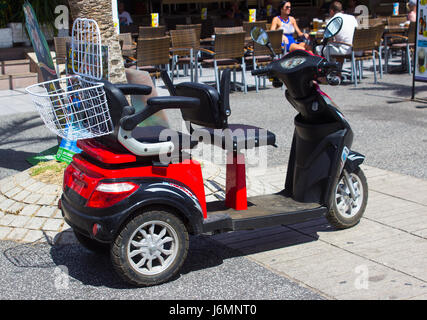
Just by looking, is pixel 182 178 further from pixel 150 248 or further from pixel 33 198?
pixel 33 198

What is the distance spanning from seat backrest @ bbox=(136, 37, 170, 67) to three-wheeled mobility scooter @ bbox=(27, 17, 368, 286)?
21.3 ft

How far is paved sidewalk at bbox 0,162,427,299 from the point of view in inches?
156

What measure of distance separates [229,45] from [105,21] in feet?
17.6

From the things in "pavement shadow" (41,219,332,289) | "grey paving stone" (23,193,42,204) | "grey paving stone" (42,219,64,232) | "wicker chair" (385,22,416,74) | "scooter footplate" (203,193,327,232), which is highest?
"wicker chair" (385,22,416,74)

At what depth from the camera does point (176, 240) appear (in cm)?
394

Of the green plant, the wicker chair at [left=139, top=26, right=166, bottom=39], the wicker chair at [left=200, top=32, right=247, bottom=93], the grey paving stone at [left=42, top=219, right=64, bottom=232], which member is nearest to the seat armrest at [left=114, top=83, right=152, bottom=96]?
the grey paving stone at [left=42, top=219, right=64, bottom=232]

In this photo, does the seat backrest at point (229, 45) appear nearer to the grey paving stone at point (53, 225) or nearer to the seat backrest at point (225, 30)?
the seat backrest at point (225, 30)

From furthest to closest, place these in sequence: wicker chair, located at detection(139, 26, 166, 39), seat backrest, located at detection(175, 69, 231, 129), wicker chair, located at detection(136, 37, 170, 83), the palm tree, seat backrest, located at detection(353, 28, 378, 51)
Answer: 1. wicker chair, located at detection(139, 26, 166, 39)
2. seat backrest, located at detection(353, 28, 378, 51)
3. wicker chair, located at detection(136, 37, 170, 83)
4. the palm tree
5. seat backrest, located at detection(175, 69, 231, 129)

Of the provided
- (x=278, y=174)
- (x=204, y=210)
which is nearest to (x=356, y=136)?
(x=278, y=174)

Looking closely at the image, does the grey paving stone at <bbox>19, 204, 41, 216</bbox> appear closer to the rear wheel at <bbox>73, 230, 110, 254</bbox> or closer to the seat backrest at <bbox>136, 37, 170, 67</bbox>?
the rear wheel at <bbox>73, 230, 110, 254</bbox>

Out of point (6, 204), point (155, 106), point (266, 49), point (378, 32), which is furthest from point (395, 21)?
point (155, 106)

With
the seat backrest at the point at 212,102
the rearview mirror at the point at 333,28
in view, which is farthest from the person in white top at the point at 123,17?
the seat backrest at the point at 212,102

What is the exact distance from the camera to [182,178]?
158 inches
